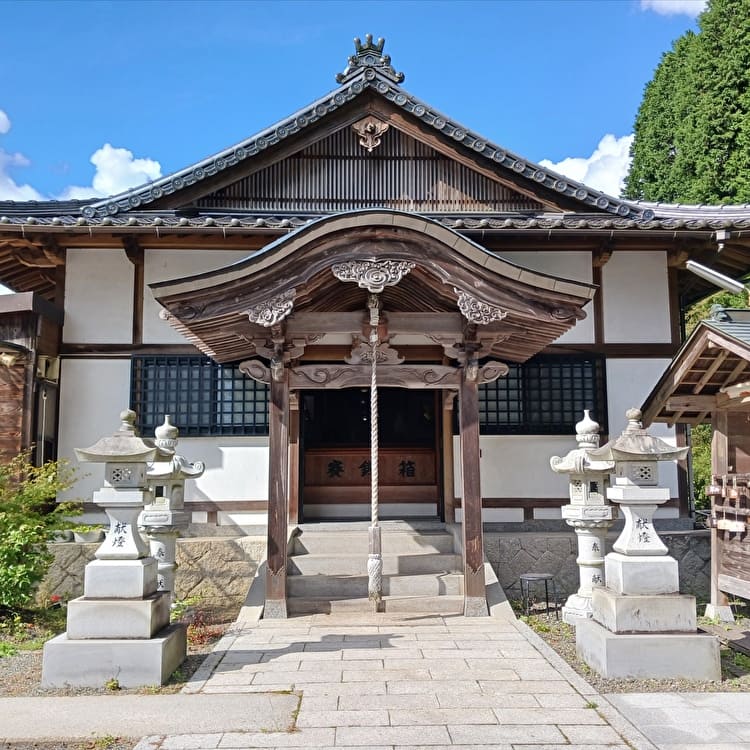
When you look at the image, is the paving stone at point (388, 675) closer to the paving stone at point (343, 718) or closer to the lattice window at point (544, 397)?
the paving stone at point (343, 718)

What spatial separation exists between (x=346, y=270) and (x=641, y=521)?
13.1 ft

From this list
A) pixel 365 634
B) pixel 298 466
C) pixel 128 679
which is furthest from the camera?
pixel 298 466

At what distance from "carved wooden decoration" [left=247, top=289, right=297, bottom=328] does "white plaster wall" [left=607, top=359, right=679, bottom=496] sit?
19.6 ft

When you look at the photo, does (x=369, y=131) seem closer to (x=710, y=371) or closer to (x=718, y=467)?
(x=710, y=371)

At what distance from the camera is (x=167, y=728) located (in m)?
4.72

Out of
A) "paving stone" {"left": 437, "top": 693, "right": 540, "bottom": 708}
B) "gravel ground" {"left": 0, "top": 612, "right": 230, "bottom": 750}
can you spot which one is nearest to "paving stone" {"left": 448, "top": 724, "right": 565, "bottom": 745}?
"paving stone" {"left": 437, "top": 693, "right": 540, "bottom": 708}

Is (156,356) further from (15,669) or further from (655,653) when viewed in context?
(655,653)

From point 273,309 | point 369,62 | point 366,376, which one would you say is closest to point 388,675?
point 366,376

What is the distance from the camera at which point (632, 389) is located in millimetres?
10961

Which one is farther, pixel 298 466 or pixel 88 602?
pixel 298 466

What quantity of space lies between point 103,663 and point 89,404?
5968 millimetres

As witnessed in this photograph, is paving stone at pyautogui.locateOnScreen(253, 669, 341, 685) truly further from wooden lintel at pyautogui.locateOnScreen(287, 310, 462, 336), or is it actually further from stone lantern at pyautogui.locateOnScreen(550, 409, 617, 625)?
wooden lintel at pyautogui.locateOnScreen(287, 310, 462, 336)

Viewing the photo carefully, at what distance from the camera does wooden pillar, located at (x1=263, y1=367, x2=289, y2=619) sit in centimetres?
794

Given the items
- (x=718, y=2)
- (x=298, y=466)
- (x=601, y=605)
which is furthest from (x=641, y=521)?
(x=718, y=2)
